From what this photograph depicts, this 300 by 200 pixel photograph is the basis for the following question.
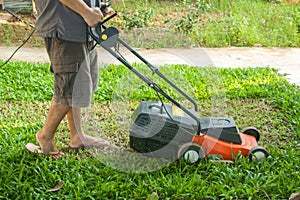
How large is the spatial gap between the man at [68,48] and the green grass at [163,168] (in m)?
0.31

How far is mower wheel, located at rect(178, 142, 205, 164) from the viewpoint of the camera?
3.17 metres

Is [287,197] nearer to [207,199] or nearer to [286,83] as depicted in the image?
[207,199]

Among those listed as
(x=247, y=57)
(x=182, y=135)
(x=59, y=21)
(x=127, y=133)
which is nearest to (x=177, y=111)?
(x=182, y=135)

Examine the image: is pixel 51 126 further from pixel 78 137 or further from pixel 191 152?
pixel 191 152

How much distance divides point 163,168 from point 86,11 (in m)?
1.13

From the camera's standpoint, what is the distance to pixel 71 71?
10.0ft

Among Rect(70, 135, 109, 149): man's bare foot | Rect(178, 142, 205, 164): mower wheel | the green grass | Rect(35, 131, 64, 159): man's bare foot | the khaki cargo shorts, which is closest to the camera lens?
the green grass

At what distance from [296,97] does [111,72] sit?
180 centimetres

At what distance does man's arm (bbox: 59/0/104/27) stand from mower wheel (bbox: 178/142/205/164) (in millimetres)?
985

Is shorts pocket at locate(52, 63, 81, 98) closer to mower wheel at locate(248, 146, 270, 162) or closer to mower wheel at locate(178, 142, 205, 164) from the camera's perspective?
mower wheel at locate(178, 142, 205, 164)

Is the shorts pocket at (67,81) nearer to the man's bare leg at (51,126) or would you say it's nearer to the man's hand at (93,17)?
the man's bare leg at (51,126)

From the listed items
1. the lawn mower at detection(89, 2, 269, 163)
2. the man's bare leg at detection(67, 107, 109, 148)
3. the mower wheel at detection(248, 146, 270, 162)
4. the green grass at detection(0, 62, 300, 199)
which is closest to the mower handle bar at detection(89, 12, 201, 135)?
the lawn mower at detection(89, 2, 269, 163)

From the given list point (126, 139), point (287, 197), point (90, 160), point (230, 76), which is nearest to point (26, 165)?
point (90, 160)

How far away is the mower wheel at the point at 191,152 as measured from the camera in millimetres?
3166
